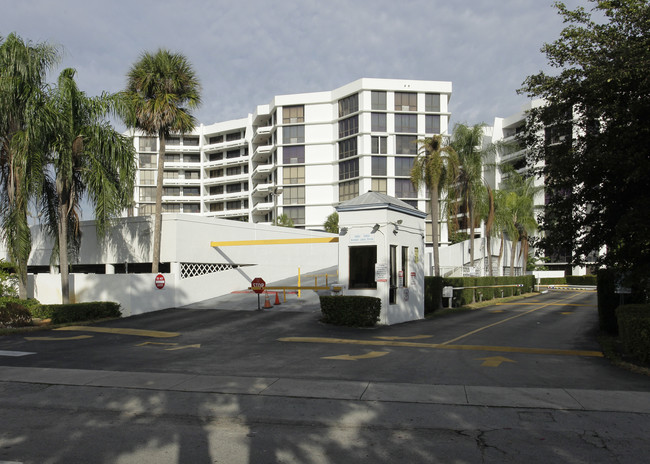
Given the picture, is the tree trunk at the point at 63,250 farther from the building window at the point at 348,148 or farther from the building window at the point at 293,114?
the building window at the point at 293,114

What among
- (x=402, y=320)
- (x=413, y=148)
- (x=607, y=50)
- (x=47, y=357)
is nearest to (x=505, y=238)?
(x=413, y=148)

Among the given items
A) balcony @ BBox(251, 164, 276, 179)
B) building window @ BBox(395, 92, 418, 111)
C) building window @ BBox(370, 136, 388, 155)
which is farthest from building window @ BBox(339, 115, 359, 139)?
balcony @ BBox(251, 164, 276, 179)

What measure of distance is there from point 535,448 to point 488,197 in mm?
36639

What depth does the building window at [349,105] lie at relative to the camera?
70.8 m

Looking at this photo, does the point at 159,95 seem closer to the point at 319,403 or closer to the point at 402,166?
the point at 319,403

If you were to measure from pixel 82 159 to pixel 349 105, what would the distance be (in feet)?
179

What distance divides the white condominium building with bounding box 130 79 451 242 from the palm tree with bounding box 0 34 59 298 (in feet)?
145

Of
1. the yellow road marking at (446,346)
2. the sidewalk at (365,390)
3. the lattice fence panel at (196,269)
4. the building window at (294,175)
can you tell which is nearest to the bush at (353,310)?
the yellow road marking at (446,346)

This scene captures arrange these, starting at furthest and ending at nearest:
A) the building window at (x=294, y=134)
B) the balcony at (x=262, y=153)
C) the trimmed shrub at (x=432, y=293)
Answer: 1. the balcony at (x=262, y=153)
2. the building window at (x=294, y=134)
3. the trimmed shrub at (x=432, y=293)

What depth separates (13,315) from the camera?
60.3 ft

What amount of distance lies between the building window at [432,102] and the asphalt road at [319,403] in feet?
199

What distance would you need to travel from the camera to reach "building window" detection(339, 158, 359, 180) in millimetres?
70688

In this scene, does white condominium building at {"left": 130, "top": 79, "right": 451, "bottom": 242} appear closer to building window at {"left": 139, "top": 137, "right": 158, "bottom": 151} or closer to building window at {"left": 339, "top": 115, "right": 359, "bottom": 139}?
building window at {"left": 339, "top": 115, "right": 359, "bottom": 139}

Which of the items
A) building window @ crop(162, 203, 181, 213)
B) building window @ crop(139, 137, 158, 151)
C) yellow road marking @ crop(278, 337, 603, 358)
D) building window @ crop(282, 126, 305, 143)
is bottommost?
yellow road marking @ crop(278, 337, 603, 358)
